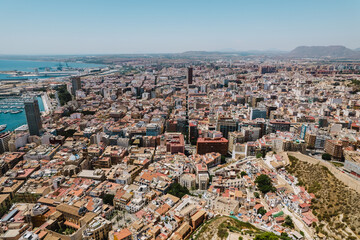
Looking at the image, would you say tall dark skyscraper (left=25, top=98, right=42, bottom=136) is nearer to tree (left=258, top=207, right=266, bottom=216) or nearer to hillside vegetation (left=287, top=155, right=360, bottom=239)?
tree (left=258, top=207, right=266, bottom=216)

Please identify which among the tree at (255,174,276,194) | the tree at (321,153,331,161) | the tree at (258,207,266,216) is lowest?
the tree at (258,207,266,216)

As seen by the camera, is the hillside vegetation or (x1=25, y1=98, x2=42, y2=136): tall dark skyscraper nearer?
the hillside vegetation

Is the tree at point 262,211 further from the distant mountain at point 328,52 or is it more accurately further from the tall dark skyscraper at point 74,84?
the distant mountain at point 328,52

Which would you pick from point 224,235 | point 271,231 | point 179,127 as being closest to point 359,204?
point 271,231

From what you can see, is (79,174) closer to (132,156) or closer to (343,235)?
(132,156)

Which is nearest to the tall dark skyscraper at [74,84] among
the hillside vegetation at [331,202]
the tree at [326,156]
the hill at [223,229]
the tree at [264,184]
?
the tree at [264,184]

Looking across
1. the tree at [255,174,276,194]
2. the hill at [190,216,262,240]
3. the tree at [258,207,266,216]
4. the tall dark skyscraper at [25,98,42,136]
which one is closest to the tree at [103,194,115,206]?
the hill at [190,216,262,240]

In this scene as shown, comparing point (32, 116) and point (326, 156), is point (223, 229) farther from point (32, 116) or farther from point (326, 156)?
point (32, 116)

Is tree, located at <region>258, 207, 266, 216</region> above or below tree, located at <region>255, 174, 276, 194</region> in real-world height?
below
